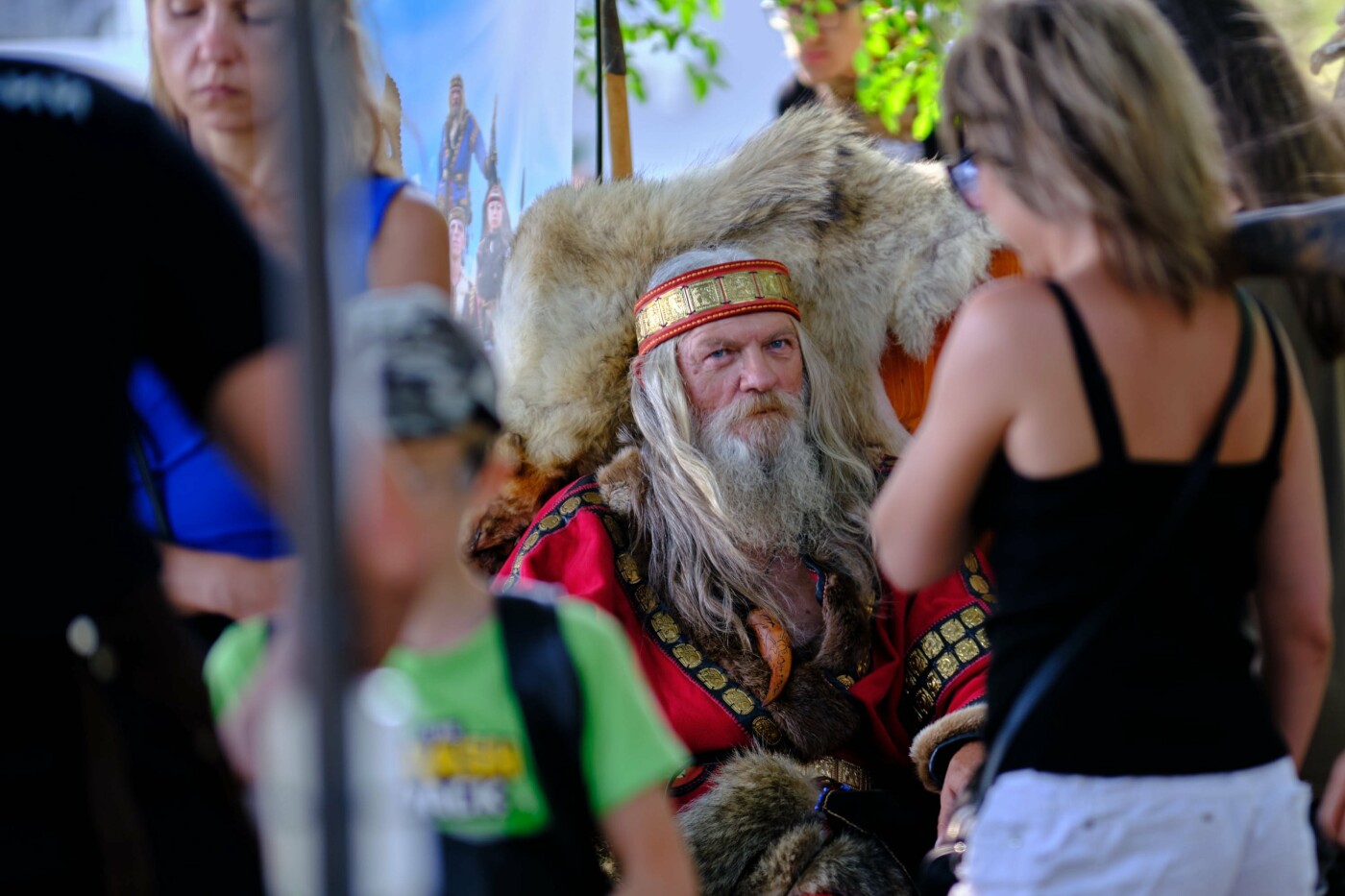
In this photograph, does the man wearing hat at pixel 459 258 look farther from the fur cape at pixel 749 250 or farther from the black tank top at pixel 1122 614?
the black tank top at pixel 1122 614

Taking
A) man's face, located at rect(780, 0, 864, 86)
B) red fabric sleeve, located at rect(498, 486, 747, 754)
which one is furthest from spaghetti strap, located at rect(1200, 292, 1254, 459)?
man's face, located at rect(780, 0, 864, 86)

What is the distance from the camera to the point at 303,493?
2.10 ft

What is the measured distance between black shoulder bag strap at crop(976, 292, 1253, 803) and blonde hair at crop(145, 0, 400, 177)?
84 centimetres

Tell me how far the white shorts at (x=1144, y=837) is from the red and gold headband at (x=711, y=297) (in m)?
1.88

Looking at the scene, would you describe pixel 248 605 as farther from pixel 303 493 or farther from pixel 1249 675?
pixel 1249 675

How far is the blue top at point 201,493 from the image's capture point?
53.6 inches

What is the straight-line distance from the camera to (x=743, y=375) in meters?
3.11

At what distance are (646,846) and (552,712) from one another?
0.55 feet

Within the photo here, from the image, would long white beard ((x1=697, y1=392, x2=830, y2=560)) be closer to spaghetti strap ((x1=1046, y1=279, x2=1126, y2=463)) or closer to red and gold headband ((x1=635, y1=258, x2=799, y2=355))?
red and gold headband ((x1=635, y1=258, x2=799, y2=355))

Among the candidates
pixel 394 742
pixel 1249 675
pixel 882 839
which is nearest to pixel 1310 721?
pixel 1249 675

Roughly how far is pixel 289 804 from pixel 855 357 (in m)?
2.81

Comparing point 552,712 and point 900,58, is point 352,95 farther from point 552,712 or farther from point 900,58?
point 900,58

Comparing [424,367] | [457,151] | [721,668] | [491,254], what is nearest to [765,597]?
[721,668]

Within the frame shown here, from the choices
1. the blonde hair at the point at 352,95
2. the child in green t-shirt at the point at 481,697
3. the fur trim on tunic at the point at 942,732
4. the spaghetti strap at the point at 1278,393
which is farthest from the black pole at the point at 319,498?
the fur trim on tunic at the point at 942,732
